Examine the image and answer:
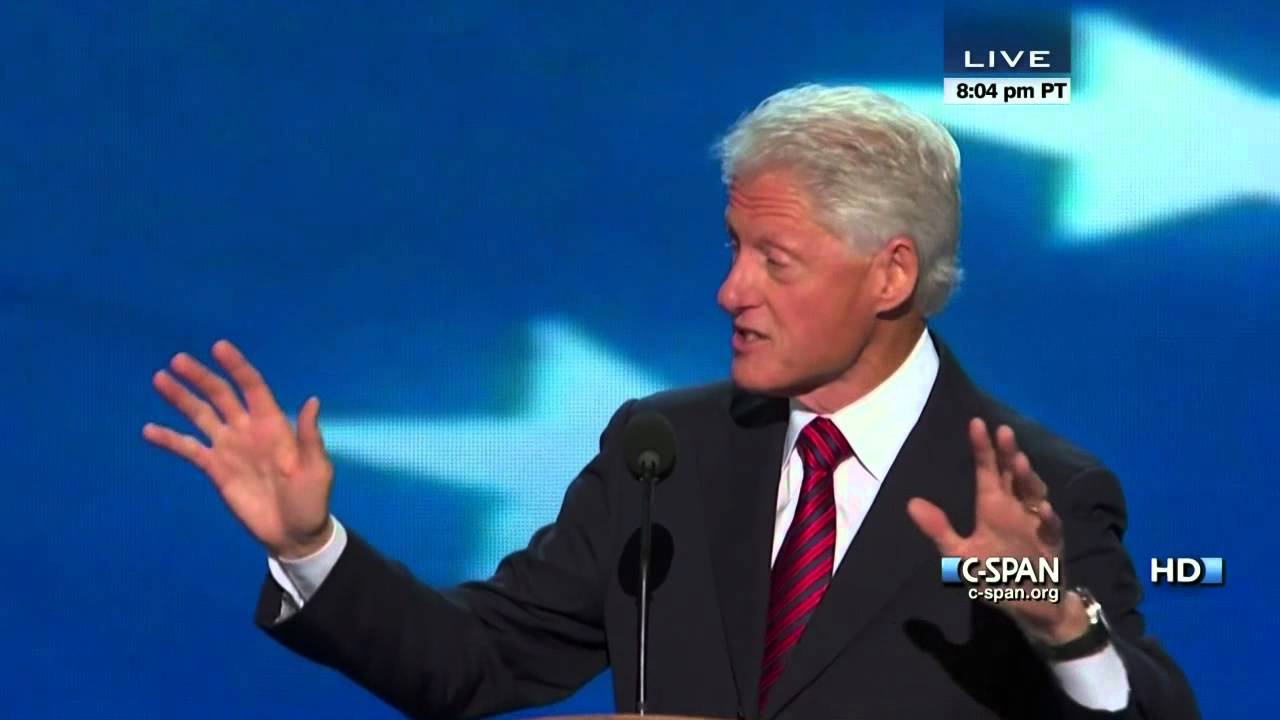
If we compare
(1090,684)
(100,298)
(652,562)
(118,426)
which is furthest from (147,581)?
(1090,684)

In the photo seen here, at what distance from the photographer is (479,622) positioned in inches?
107

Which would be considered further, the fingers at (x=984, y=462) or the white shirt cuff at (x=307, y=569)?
the white shirt cuff at (x=307, y=569)

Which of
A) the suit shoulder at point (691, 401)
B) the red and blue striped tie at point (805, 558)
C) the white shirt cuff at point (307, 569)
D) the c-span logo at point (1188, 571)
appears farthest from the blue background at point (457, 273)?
the white shirt cuff at point (307, 569)

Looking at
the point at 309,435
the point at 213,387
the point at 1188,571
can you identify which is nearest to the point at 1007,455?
the point at 309,435

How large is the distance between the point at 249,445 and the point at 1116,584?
3.39ft

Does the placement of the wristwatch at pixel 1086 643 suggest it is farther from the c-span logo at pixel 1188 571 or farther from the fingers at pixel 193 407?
the c-span logo at pixel 1188 571

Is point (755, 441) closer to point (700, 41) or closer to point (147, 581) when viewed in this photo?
point (700, 41)

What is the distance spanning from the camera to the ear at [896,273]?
9.06ft

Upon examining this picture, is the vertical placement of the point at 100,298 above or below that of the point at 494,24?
below

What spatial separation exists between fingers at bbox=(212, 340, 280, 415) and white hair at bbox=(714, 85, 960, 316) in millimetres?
759

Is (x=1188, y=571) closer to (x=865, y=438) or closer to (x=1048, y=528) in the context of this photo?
(x=865, y=438)

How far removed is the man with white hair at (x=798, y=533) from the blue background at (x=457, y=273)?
83 cm

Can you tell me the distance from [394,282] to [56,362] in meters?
0.62

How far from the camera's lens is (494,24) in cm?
370
